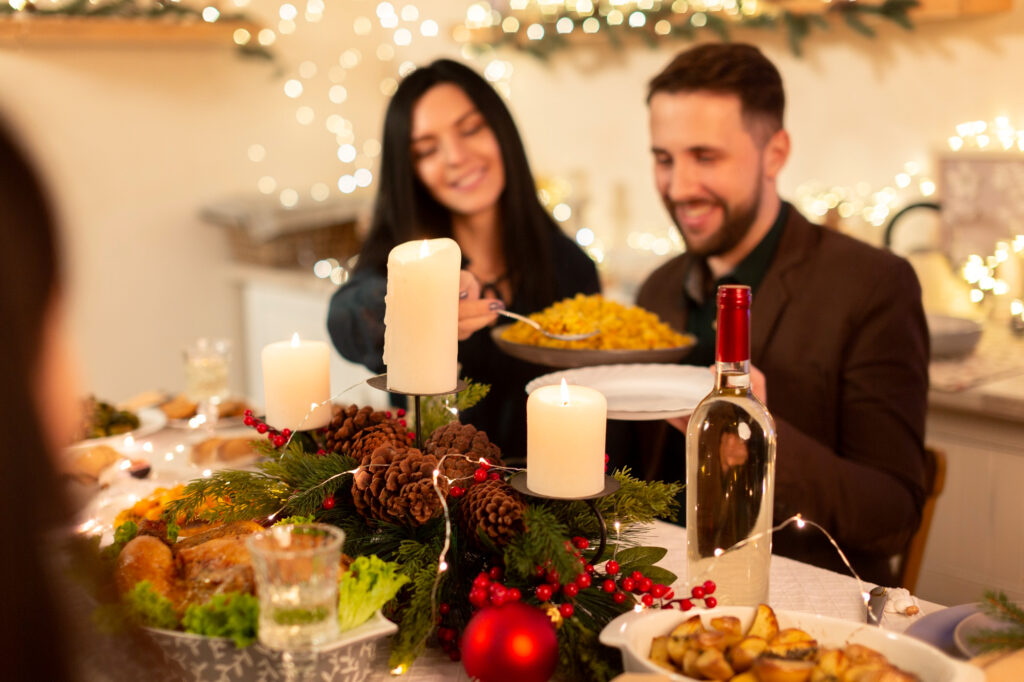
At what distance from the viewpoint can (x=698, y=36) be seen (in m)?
3.13

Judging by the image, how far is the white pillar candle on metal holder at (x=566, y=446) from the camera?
0.78 metres

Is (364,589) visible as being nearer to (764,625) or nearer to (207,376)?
(764,625)

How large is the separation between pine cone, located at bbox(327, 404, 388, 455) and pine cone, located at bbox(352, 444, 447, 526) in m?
0.10

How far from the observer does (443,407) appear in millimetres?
1130

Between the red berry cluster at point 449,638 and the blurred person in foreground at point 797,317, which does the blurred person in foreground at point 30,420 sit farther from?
the blurred person in foreground at point 797,317

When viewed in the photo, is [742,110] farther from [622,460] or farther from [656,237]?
[656,237]

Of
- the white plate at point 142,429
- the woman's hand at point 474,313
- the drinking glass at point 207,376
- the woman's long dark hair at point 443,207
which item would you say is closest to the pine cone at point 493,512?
the woman's hand at point 474,313

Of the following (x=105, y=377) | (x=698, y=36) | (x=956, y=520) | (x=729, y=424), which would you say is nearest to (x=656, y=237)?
(x=698, y=36)

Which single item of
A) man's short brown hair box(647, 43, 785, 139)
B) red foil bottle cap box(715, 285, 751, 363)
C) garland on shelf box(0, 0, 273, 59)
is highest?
garland on shelf box(0, 0, 273, 59)

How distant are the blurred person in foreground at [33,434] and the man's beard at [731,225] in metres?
1.30

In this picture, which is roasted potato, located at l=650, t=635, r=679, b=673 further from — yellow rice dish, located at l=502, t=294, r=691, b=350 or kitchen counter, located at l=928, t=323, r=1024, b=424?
kitchen counter, located at l=928, t=323, r=1024, b=424

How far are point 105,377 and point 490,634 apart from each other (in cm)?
313

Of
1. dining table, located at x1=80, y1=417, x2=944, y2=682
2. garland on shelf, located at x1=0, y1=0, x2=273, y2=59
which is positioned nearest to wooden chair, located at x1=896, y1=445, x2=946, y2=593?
dining table, located at x1=80, y1=417, x2=944, y2=682

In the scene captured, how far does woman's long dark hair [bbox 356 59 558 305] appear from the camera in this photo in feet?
6.56
